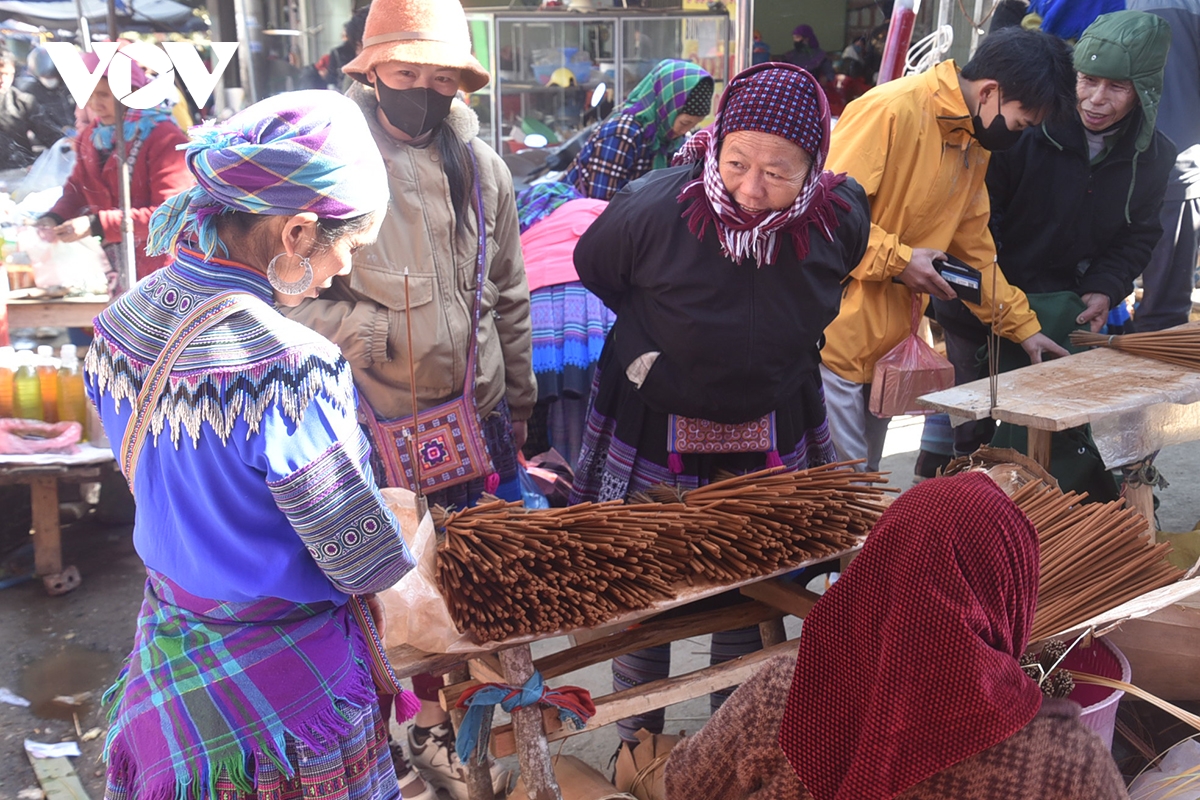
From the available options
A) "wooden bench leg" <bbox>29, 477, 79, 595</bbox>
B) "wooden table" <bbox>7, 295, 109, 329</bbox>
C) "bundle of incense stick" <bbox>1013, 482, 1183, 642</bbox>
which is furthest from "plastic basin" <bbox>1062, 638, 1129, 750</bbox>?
"wooden table" <bbox>7, 295, 109, 329</bbox>

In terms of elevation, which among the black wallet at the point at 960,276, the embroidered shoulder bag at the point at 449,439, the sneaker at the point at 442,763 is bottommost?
the sneaker at the point at 442,763

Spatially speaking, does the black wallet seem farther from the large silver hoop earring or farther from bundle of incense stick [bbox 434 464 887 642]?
the large silver hoop earring

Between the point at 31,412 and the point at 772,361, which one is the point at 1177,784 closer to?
the point at 772,361

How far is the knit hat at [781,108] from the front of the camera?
2.20 metres

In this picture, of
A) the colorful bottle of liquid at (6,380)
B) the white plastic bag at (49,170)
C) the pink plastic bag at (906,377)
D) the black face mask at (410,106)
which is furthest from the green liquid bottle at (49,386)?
the pink plastic bag at (906,377)

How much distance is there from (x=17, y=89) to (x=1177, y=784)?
213 inches

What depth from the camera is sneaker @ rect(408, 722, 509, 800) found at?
266 centimetres

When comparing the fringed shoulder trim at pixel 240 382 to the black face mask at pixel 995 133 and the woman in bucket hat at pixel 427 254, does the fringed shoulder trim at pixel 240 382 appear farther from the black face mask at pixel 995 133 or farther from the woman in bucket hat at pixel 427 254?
the black face mask at pixel 995 133

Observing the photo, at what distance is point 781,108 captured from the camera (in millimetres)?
2201

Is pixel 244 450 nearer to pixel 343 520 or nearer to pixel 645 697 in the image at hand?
pixel 343 520

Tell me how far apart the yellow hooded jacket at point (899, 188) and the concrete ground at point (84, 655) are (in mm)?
1238

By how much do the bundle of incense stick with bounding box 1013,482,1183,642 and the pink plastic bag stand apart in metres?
0.67

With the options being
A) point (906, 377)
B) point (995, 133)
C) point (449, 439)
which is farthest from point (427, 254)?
point (995, 133)

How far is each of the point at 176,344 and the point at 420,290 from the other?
1.05 metres
